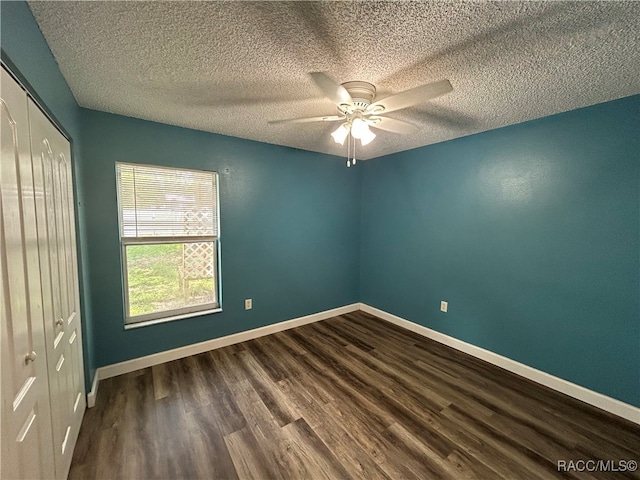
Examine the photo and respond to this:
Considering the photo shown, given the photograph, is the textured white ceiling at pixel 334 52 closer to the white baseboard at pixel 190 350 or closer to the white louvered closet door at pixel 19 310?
the white louvered closet door at pixel 19 310

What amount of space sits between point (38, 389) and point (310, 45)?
1990mm

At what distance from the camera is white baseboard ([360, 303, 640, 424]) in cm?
193

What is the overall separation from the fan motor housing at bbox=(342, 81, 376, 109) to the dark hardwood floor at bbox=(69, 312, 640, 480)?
2.25m

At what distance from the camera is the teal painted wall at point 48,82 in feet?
3.02

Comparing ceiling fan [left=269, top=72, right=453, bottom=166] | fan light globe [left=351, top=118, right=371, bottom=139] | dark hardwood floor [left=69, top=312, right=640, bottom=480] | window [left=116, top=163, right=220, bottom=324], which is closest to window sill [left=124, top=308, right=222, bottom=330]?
window [left=116, top=163, right=220, bottom=324]

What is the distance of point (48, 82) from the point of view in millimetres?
1302

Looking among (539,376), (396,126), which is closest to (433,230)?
(396,126)

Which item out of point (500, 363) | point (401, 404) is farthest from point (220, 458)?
point (500, 363)

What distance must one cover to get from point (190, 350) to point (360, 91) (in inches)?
115

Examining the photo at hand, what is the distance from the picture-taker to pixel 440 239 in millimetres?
3064

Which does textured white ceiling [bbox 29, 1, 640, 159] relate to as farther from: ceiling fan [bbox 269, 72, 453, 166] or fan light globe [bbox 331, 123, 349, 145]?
fan light globe [bbox 331, 123, 349, 145]

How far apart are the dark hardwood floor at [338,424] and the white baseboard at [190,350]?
78 millimetres

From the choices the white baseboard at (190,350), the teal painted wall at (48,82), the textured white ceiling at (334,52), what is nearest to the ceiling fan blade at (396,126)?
the textured white ceiling at (334,52)

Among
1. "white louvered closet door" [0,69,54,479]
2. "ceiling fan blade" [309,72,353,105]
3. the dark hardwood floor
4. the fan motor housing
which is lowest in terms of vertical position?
the dark hardwood floor
